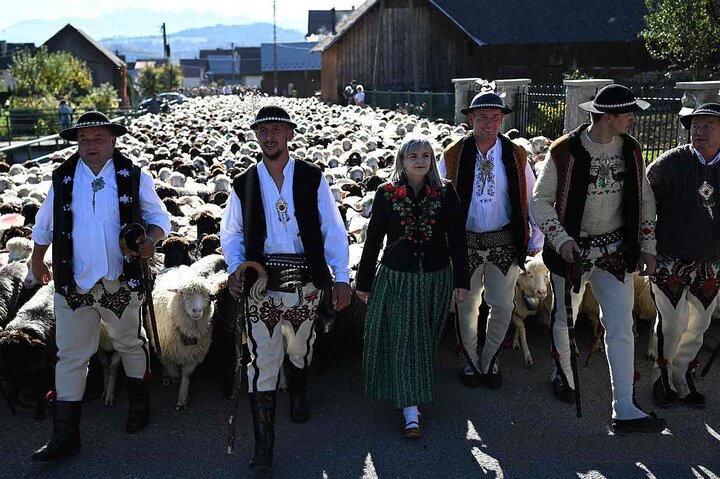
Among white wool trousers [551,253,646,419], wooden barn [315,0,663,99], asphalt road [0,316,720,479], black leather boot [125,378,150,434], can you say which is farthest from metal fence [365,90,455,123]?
black leather boot [125,378,150,434]

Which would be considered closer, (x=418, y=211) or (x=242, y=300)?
(x=242, y=300)

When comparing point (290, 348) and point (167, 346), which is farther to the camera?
point (167, 346)

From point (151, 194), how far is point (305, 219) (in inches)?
40.0

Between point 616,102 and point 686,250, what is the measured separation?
1.13m

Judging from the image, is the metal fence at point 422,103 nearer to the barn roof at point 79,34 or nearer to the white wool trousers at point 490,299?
the white wool trousers at point 490,299

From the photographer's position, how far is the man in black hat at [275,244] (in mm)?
4328

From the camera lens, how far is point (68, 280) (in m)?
4.39

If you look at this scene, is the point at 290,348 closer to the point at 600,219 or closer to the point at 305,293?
the point at 305,293

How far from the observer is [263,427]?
4.34m

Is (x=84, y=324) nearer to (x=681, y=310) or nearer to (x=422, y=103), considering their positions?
(x=681, y=310)

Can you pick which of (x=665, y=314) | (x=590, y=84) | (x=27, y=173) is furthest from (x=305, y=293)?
(x=27, y=173)

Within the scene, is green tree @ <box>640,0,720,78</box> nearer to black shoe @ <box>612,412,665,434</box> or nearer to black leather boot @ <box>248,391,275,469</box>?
black shoe @ <box>612,412,665,434</box>

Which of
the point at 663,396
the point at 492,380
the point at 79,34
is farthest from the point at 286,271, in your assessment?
the point at 79,34

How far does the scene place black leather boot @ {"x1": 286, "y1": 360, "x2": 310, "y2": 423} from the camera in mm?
4930
